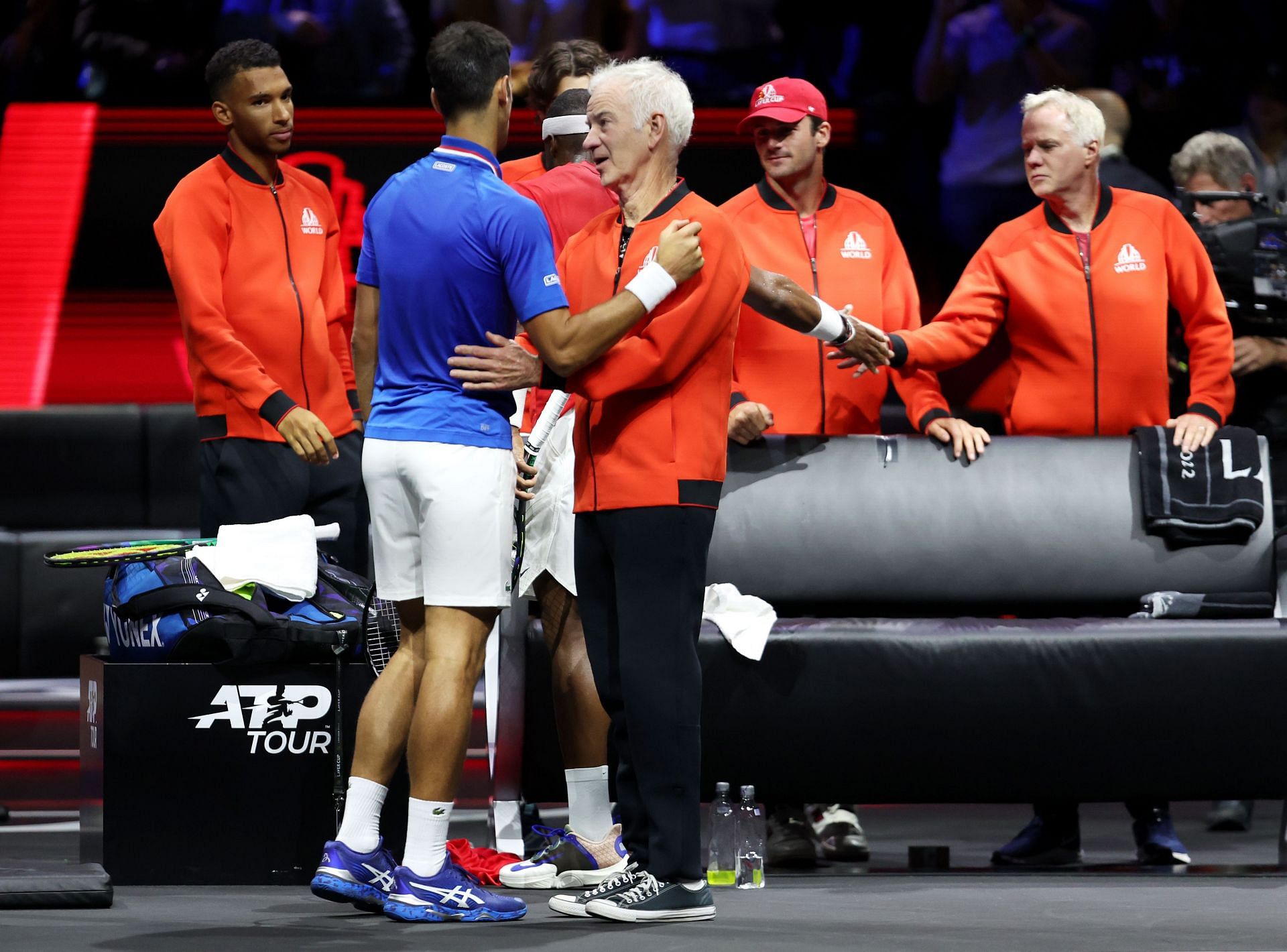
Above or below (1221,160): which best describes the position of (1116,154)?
above

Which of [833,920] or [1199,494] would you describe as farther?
[1199,494]

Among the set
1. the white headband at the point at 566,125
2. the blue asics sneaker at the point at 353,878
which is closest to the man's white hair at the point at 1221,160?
the white headband at the point at 566,125

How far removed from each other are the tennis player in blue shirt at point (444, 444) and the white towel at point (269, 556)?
444mm

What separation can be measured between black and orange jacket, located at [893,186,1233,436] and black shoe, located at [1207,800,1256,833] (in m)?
1.10

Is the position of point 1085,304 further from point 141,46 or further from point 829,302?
point 141,46

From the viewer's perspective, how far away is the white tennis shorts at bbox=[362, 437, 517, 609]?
137 inches

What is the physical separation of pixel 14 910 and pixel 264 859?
21.5 inches

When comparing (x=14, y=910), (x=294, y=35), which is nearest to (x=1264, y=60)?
(x=294, y=35)

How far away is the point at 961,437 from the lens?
471 cm

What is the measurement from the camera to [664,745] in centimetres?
340

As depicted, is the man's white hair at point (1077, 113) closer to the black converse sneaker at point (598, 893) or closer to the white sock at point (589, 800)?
the white sock at point (589, 800)

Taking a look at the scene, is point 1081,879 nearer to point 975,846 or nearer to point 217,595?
point 975,846

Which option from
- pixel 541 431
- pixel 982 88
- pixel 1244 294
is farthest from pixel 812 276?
pixel 982 88

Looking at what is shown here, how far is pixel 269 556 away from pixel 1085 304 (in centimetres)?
217
